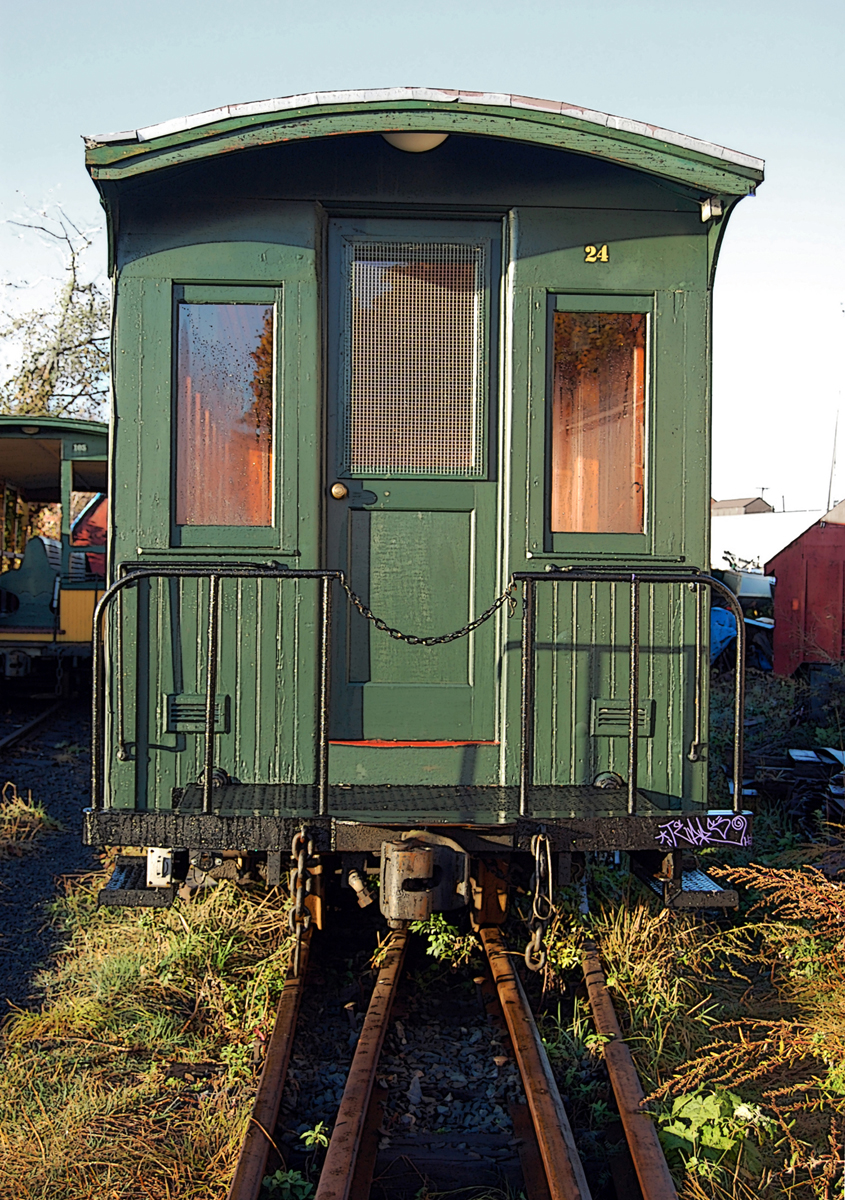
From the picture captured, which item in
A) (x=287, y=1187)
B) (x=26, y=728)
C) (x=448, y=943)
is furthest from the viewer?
(x=26, y=728)

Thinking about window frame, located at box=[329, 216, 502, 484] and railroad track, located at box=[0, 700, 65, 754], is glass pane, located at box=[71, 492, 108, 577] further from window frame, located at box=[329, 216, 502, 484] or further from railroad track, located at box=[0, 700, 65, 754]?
window frame, located at box=[329, 216, 502, 484]

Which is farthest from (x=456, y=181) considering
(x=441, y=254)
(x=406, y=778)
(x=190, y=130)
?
(x=406, y=778)

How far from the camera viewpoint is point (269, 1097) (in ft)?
11.5

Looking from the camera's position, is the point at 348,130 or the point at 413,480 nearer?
the point at 348,130

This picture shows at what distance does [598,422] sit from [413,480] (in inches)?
Answer: 36.2

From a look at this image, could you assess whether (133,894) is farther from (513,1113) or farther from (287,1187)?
(513,1113)

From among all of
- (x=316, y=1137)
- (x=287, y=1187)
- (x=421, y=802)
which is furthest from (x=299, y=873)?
(x=287, y=1187)

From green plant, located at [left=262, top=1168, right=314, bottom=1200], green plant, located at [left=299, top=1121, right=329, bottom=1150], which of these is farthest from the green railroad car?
green plant, located at [left=262, top=1168, right=314, bottom=1200]

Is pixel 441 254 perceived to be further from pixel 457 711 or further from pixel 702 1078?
pixel 702 1078

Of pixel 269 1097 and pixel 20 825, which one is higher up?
pixel 269 1097

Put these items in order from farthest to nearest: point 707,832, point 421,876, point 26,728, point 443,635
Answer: point 26,728
point 443,635
point 707,832
point 421,876

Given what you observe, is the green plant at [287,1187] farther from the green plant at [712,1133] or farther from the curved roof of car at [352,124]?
the curved roof of car at [352,124]

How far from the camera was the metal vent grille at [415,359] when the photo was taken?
15.9 ft

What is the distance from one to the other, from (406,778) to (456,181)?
2.79m
